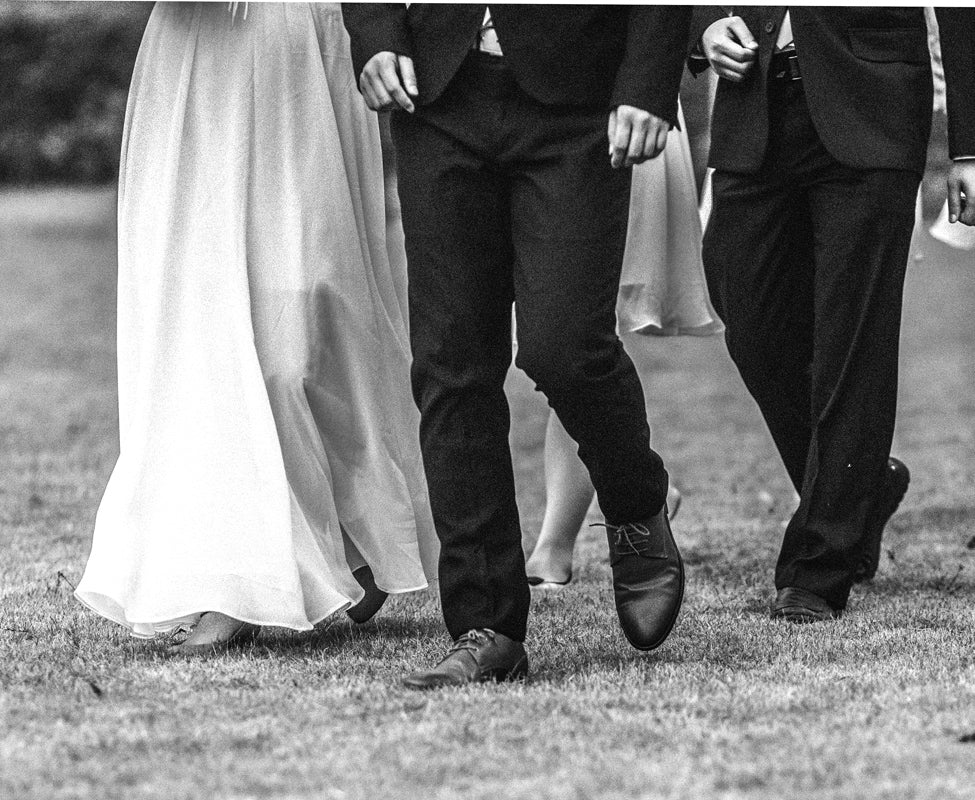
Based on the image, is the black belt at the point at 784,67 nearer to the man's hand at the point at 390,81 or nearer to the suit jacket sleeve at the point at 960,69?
the suit jacket sleeve at the point at 960,69

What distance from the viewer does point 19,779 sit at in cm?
286

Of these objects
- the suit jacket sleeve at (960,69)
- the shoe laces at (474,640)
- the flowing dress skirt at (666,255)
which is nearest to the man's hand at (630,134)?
the shoe laces at (474,640)

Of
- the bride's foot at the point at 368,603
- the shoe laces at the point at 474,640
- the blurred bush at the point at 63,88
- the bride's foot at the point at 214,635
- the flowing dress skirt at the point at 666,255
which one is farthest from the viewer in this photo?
the blurred bush at the point at 63,88

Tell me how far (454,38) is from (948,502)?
3.98 metres

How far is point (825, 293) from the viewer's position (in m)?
4.52

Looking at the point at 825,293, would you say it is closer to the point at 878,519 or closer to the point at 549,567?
the point at 878,519

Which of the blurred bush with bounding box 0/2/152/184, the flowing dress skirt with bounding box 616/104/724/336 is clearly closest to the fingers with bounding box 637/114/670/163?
the flowing dress skirt with bounding box 616/104/724/336

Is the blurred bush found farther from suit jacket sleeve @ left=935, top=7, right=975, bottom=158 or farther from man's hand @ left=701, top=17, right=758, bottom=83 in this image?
suit jacket sleeve @ left=935, top=7, right=975, bottom=158

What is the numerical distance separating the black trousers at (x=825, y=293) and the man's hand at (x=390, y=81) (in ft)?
4.31

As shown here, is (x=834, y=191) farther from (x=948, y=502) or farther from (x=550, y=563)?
(x=948, y=502)

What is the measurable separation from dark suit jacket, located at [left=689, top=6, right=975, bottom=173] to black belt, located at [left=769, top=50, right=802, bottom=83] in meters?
0.10

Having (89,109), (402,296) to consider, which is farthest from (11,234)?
(402,296)

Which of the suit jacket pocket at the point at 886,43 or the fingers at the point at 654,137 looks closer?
the fingers at the point at 654,137

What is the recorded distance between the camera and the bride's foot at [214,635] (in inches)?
159
